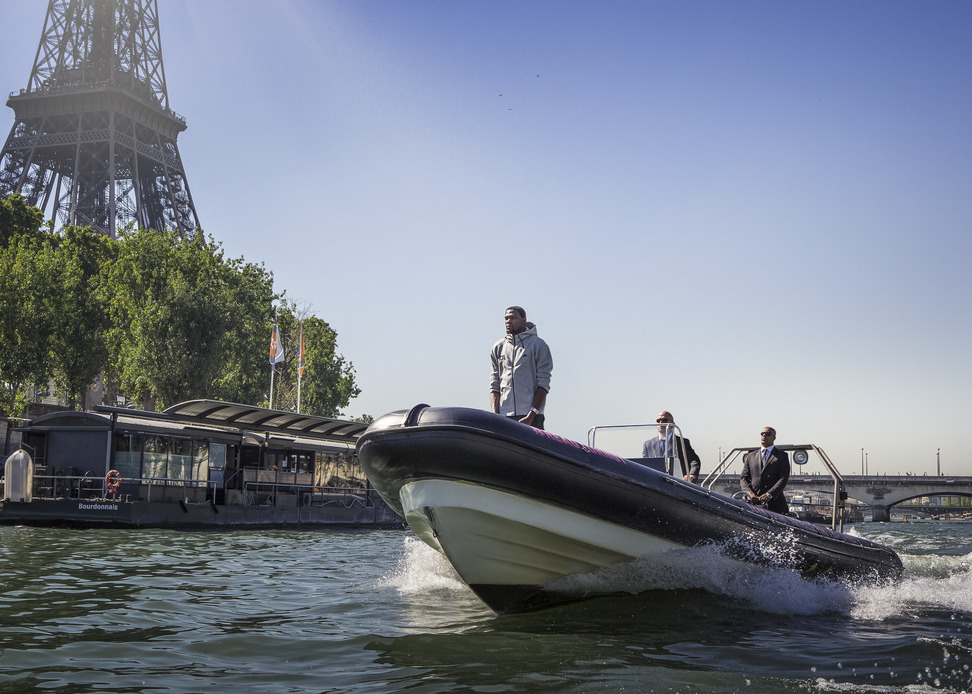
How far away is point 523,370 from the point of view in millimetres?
7441

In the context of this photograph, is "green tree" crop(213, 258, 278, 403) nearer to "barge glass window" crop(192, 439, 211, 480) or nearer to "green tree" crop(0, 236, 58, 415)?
"green tree" crop(0, 236, 58, 415)

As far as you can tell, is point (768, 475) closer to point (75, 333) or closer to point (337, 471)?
point (337, 471)

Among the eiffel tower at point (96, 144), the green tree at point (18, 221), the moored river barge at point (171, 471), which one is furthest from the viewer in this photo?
the eiffel tower at point (96, 144)

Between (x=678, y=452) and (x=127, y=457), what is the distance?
18322 millimetres

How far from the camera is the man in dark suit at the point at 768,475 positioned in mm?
8914

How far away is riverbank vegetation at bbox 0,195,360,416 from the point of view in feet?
99.1

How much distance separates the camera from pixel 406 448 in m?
6.37

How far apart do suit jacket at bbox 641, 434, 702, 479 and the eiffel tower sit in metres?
63.2

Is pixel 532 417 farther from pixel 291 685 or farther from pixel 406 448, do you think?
pixel 291 685

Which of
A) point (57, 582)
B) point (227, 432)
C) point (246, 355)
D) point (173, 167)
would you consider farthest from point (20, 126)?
point (57, 582)

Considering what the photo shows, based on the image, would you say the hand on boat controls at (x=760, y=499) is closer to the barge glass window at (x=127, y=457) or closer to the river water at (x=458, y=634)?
the river water at (x=458, y=634)

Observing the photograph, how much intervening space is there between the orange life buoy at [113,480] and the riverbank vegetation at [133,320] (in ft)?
34.1

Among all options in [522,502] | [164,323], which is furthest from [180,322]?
[522,502]

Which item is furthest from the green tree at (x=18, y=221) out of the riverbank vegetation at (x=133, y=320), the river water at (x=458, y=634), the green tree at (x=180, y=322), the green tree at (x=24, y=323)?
the river water at (x=458, y=634)
